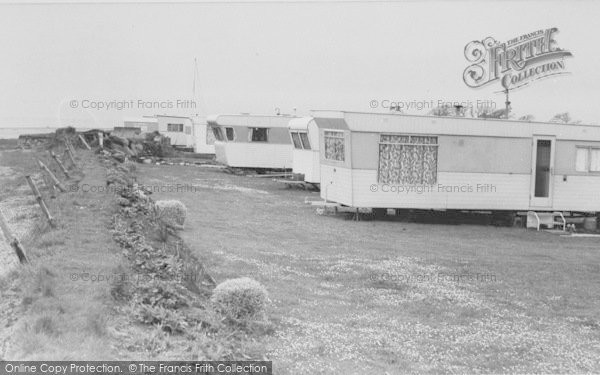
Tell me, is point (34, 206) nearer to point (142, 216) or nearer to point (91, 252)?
point (142, 216)

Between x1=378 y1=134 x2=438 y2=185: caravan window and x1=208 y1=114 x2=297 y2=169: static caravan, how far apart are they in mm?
11278

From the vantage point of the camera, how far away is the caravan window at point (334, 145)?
635 inches

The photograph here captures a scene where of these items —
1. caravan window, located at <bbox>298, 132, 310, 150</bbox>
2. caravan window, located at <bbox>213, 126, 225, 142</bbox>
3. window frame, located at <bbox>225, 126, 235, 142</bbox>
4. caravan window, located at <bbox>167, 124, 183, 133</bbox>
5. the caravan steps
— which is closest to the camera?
the caravan steps

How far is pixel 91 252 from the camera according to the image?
25.0 feet

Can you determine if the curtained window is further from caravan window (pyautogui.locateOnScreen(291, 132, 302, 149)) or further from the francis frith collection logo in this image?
the francis frith collection logo

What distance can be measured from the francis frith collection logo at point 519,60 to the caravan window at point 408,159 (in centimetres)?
184

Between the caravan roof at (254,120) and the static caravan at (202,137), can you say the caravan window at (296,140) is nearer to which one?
the caravan roof at (254,120)

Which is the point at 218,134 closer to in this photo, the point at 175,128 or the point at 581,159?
the point at 175,128

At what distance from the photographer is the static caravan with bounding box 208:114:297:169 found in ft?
88.4

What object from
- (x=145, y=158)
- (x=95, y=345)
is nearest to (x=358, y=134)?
(x=95, y=345)

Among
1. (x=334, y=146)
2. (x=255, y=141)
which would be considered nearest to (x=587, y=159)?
(x=334, y=146)

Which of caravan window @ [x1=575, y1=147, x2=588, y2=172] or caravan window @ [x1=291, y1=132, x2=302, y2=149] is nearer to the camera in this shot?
caravan window @ [x1=575, y1=147, x2=588, y2=172]

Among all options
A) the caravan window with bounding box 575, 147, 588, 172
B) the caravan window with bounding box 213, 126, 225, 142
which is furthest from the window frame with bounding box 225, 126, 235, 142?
the caravan window with bounding box 575, 147, 588, 172


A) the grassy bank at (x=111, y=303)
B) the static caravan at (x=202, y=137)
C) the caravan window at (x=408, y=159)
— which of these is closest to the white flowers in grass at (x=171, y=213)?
the grassy bank at (x=111, y=303)
